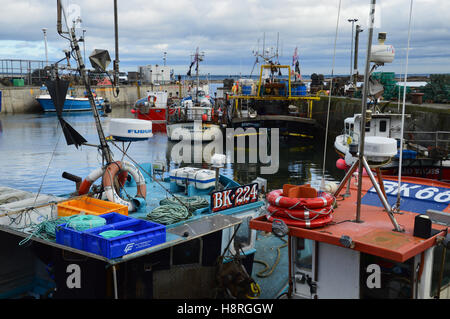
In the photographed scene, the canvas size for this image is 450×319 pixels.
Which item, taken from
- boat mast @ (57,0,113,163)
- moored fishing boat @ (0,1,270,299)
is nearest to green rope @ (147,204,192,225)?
moored fishing boat @ (0,1,270,299)

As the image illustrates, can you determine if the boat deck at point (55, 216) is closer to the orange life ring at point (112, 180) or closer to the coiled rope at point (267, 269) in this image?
the orange life ring at point (112, 180)

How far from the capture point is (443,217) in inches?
251

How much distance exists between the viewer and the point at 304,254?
645 cm

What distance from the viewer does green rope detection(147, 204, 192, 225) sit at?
866 centimetres

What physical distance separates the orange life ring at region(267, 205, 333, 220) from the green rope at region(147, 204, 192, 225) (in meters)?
2.98

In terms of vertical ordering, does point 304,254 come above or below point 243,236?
above

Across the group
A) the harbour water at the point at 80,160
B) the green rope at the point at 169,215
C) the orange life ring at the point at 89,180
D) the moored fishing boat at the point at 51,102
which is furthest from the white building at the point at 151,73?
the green rope at the point at 169,215

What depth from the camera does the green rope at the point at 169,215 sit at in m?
8.66

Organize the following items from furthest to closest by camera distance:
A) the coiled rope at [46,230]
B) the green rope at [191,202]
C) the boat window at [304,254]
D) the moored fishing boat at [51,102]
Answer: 1. the moored fishing boat at [51,102]
2. the green rope at [191,202]
3. the coiled rope at [46,230]
4. the boat window at [304,254]

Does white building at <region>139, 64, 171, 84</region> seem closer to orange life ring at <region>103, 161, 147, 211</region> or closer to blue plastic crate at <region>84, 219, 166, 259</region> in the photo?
orange life ring at <region>103, 161, 147, 211</region>

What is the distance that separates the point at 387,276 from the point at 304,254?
119cm

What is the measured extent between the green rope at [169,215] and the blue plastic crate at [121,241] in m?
1.51

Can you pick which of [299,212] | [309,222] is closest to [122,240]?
[299,212]

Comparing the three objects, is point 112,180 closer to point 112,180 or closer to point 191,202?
point 112,180
